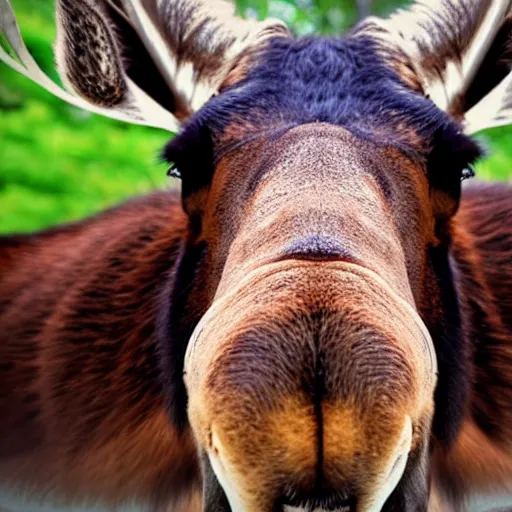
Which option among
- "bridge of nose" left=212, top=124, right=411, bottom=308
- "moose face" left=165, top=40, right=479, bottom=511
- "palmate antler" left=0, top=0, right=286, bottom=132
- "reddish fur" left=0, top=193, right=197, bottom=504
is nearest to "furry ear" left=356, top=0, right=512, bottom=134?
"moose face" left=165, top=40, right=479, bottom=511

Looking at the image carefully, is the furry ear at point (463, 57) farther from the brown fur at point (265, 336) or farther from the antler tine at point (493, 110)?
the brown fur at point (265, 336)

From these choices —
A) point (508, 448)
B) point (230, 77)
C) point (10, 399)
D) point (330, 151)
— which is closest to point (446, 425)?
point (508, 448)

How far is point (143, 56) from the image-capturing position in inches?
160

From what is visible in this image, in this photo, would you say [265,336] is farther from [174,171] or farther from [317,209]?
[174,171]

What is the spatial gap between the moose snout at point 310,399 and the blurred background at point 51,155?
18.6ft

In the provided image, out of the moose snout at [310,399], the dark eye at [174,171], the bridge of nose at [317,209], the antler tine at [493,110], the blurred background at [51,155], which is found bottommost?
the blurred background at [51,155]

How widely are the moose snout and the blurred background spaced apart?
18.6ft

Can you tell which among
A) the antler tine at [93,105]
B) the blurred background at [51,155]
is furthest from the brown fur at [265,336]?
the blurred background at [51,155]

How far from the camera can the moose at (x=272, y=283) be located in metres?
2.53

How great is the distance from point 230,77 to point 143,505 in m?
1.83

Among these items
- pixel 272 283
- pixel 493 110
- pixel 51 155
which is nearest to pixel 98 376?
pixel 493 110

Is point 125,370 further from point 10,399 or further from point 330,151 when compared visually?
point 330,151

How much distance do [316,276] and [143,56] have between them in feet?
5.65

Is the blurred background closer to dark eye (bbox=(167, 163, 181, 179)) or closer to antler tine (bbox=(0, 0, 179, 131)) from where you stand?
antler tine (bbox=(0, 0, 179, 131))
